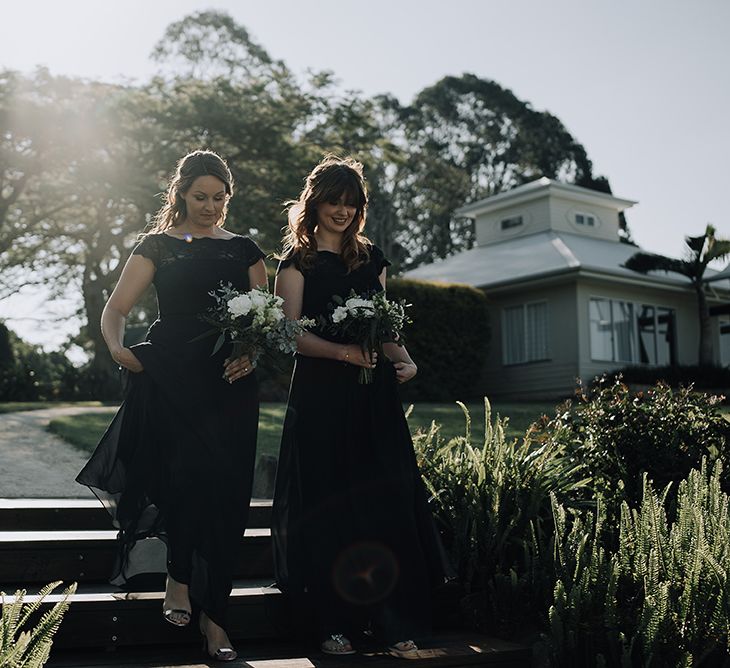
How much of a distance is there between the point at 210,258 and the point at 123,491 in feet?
3.85

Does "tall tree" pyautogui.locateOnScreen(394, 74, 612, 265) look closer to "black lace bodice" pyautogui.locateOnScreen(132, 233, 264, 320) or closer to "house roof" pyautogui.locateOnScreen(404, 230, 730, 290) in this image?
"house roof" pyautogui.locateOnScreen(404, 230, 730, 290)

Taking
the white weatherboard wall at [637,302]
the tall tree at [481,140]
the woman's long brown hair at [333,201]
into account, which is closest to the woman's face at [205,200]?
the woman's long brown hair at [333,201]

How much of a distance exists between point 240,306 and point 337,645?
63.3 inches

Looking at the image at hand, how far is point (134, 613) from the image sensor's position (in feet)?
14.7

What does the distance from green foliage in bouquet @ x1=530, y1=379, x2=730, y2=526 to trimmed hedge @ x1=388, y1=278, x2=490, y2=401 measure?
1215 centimetres

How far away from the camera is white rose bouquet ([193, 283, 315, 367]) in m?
4.25

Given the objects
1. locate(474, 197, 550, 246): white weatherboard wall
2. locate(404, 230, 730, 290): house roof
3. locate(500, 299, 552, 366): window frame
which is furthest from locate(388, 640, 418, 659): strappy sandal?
locate(474, 197, 550, 246): white weatherboard wall

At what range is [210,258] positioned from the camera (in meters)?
4.62

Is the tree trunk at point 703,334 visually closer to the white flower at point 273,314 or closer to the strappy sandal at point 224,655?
the white flower at point 273,314

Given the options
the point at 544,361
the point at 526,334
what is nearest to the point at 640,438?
the point at 544,361

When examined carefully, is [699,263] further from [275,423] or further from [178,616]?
[178,616]

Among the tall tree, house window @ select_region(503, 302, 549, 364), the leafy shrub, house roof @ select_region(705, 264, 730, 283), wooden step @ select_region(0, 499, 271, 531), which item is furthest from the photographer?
the tall tree

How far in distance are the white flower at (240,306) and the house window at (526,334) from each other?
18090 millimetres

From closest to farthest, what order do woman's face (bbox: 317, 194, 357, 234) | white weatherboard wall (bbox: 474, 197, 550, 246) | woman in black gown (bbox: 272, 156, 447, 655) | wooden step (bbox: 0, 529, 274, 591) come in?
woman in black gown (bbox: 272, 156, 447, 655)
woman's face (bbox: 317, 194, 357, 234)
wooden step (bbox: 0, 529, 274, 591)
white weatherboard wall (bbox: 474, 197, 550, 246)
